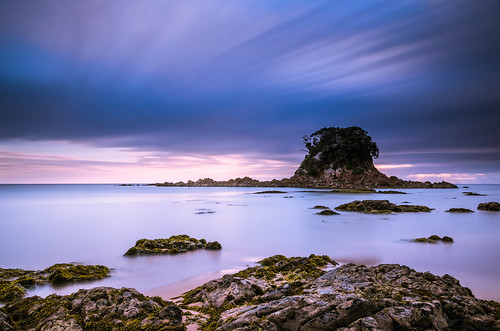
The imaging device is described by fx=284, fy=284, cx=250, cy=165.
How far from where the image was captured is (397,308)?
10.5 feet

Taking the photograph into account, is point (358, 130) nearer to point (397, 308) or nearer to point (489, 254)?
point (489, 254)

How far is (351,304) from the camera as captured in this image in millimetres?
3148

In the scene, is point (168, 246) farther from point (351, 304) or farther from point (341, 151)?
point (341, 151)

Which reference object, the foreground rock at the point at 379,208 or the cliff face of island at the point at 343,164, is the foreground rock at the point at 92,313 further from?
the cliff face of island at the point at 343,164

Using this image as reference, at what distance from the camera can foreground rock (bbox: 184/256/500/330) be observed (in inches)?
120

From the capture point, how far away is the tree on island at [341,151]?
237ft

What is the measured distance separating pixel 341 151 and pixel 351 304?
74057 mm

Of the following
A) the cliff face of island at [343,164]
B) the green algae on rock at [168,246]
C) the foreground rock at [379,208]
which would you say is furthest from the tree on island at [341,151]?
the green algae on rock at [168,246]

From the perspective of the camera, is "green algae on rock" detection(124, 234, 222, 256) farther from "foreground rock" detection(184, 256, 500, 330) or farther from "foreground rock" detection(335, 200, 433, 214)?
"foreground rock" detection(335, 200, 433, 214)

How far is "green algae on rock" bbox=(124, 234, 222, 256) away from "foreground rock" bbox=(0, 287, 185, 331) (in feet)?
16.1

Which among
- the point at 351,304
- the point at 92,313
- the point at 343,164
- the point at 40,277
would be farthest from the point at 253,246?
the point at 343,164

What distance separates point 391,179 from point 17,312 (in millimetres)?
81199

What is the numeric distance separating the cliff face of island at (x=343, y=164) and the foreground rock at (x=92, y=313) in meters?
69.1

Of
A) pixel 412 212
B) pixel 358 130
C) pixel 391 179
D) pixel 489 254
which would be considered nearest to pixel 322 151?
pixel 358 130
